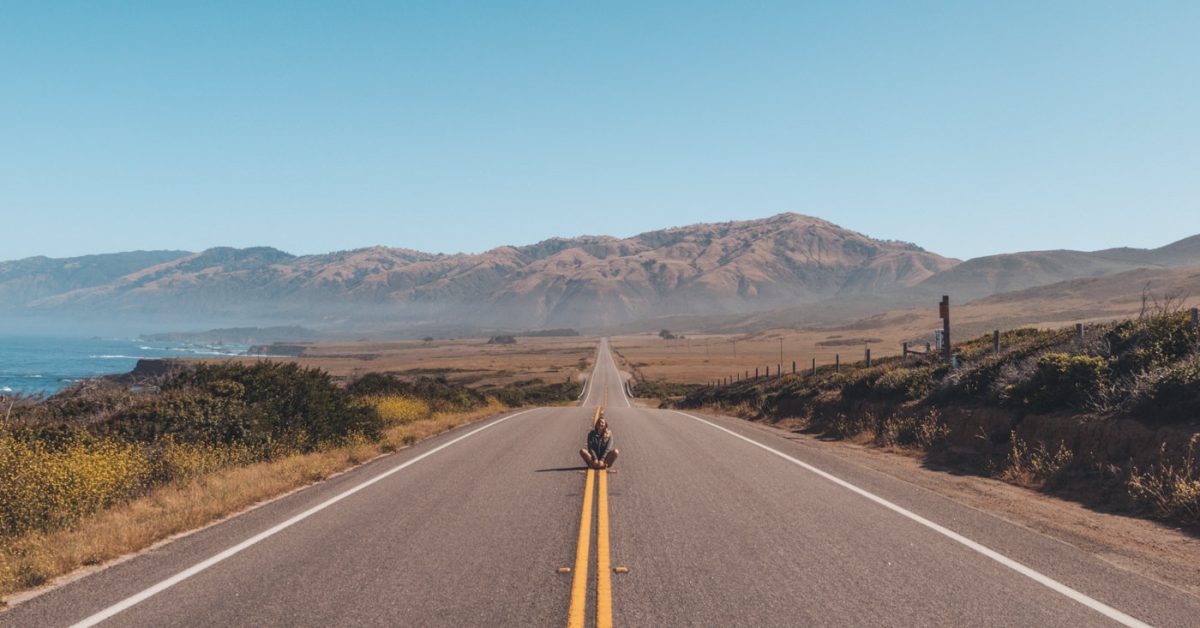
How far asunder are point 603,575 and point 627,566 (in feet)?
1.37

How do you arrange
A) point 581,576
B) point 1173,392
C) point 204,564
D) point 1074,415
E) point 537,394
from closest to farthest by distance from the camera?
point 581,576 → point 204,564 → point 1173,392 → point 1074,415 → point 537,394

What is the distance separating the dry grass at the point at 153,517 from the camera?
7.35 meters

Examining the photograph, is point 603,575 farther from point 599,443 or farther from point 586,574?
point 599,443

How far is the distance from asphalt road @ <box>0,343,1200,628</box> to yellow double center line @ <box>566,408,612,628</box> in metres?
0.05

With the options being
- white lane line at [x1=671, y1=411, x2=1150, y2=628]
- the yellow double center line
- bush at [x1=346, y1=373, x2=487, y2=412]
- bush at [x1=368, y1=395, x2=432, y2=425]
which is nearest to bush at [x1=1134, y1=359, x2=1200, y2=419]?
white lane line at [x1=671, y1=411, x2=1150, y2=628]

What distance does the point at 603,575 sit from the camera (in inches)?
264

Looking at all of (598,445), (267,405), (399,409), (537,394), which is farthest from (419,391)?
(537,394)

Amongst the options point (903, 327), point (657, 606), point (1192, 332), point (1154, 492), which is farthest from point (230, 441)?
point (903, 327)

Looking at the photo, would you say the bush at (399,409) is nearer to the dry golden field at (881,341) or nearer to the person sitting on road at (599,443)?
the person sitting on road at (599,443)

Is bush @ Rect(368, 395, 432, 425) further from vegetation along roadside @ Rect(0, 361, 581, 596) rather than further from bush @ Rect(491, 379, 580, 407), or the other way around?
bush @ Rect(491, 379, 580, 407)

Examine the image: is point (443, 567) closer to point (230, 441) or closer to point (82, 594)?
point (82, 594)

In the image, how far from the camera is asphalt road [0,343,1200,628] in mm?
5801

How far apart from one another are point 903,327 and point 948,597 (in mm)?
206897

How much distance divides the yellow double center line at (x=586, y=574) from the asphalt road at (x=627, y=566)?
0.05 meters
